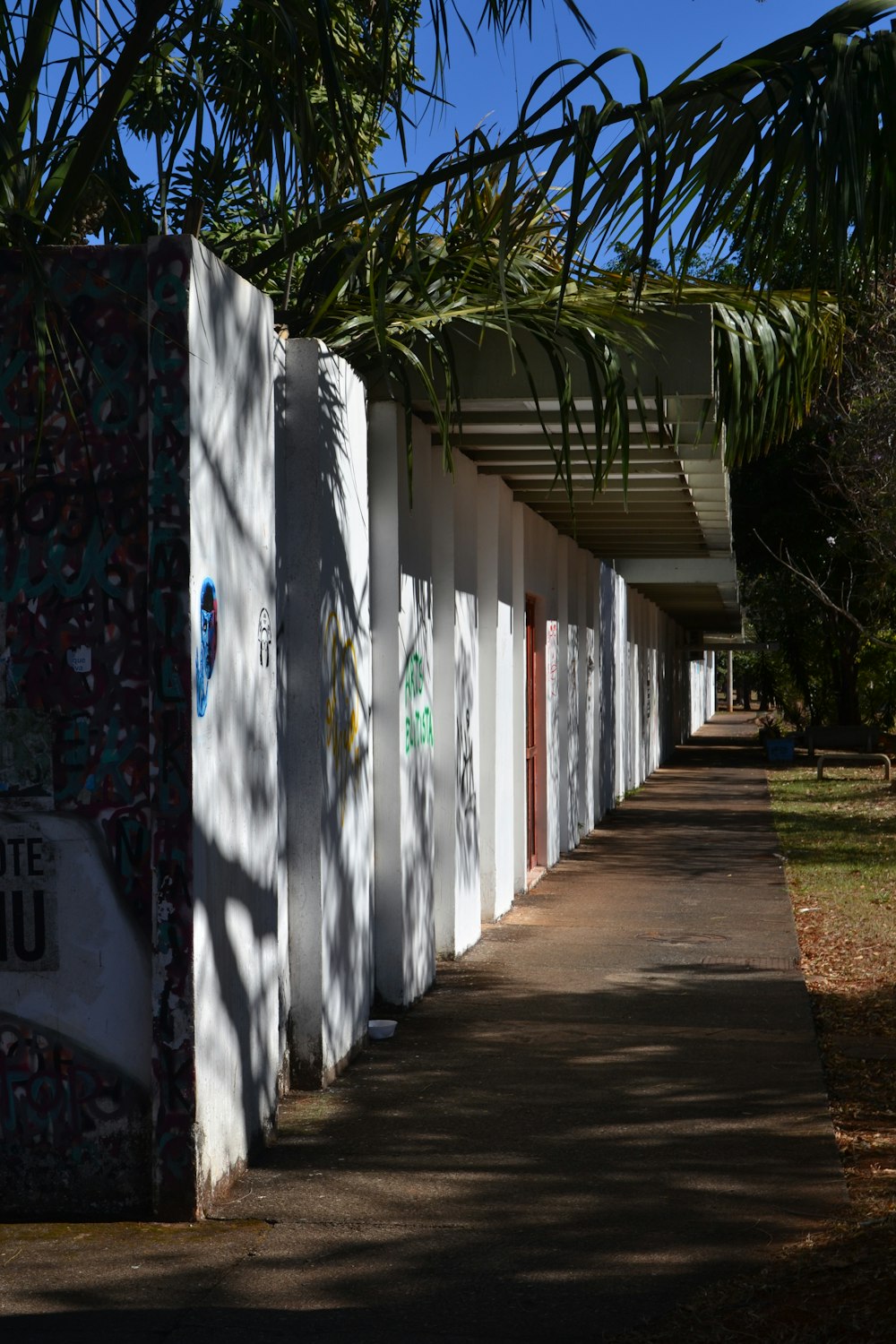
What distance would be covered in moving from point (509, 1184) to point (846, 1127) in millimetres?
1390

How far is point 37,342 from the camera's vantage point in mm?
4559

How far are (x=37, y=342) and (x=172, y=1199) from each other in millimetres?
2567

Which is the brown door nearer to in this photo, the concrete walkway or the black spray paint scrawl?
the concrete walkway

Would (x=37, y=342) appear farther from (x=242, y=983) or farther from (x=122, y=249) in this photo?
(x=242, y=983)

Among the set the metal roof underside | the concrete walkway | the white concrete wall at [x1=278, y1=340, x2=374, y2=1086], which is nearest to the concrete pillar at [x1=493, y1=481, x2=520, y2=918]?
the metal roof underside

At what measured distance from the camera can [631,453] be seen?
9492 millimetres

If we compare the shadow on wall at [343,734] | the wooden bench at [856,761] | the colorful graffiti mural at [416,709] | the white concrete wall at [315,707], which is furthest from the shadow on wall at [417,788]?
the wooden bench at [856,761]

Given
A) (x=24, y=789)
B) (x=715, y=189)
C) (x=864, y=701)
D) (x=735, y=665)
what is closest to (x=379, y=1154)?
(x=24, y=789)

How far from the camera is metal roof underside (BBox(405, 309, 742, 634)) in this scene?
7.09 metres

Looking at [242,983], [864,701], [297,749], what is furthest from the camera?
[864,701]

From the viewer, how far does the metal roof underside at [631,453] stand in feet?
23.2

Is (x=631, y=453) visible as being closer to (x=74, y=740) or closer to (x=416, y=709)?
(x=416, y=709)

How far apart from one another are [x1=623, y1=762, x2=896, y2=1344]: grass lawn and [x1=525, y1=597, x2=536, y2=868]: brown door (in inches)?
85.2

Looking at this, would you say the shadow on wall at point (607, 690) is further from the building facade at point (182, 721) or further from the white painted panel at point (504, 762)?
the building facade at point (182, 721)
